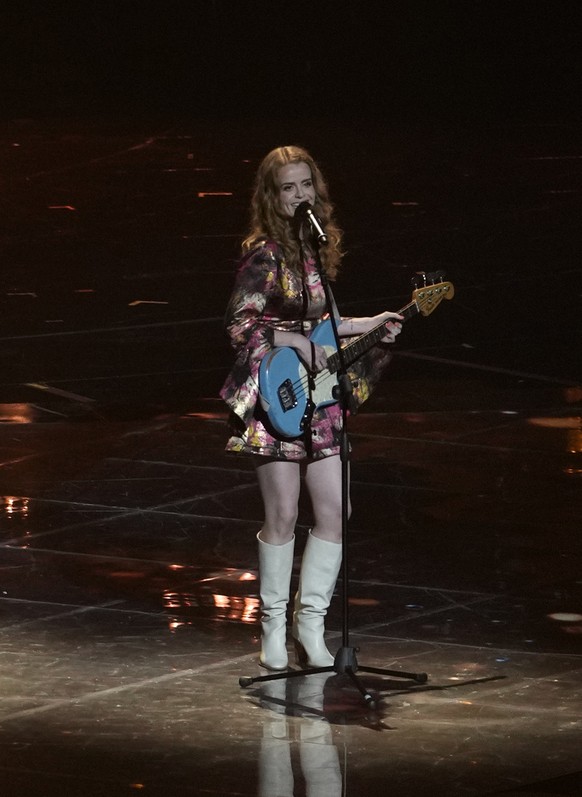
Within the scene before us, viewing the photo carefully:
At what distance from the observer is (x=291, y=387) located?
6562 mm

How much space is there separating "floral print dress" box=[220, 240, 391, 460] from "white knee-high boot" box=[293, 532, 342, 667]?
40 centimetres

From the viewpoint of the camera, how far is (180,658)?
6.88m

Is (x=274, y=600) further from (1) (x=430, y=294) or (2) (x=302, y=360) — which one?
(1) (x=430, y=294)

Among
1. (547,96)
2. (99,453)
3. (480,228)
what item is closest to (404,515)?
(99,453)

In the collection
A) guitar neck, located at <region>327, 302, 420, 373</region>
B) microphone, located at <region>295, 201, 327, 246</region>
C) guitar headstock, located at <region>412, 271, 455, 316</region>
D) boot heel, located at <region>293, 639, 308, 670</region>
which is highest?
microphone, located at <region>295, 201, 327, 246</region>

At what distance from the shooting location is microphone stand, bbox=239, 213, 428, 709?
247 inches

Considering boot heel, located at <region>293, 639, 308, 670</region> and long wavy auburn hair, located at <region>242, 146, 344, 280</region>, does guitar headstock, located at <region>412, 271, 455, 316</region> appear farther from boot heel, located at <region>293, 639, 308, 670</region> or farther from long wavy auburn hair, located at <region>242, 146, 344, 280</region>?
boot heel, located at <region>293, 639, 308, 670</region>

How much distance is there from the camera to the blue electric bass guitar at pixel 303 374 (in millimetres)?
6473

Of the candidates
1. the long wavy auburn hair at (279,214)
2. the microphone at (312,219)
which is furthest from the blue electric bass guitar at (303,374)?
the microphone at (312,219)

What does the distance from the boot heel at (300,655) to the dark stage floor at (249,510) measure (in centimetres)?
13

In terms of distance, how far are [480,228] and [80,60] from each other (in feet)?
37.1

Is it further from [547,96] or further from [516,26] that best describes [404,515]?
[516,26]

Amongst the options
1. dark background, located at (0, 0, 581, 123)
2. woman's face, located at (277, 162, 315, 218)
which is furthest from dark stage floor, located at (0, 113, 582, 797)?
dark background, located at (0, 0, 581, 123)

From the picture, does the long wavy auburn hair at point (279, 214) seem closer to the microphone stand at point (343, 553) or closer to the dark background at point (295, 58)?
the microphone stand at point (343, 553)
